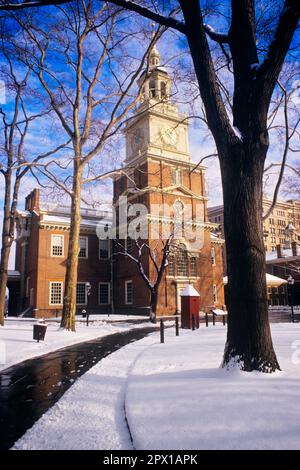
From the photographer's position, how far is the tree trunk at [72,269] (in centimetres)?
1611

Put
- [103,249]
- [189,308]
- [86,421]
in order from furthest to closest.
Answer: [103,249] → [189,308] → [86,421]

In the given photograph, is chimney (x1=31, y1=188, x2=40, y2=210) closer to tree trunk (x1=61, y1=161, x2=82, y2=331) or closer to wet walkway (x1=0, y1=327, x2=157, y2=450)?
tree trunk (x1=61, y1=161, x2=82, y2=331)

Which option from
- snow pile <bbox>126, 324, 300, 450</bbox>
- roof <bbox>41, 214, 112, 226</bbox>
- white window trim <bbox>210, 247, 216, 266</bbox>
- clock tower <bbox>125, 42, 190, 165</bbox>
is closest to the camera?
snow pile <bbox>126, 324, 300, 450</bbox>

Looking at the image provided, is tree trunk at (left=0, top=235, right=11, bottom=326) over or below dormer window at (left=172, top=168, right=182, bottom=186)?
below

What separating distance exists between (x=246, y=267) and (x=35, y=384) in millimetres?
4458

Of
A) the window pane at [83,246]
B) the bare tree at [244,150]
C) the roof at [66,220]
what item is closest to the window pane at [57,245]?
the roof at [66,220]

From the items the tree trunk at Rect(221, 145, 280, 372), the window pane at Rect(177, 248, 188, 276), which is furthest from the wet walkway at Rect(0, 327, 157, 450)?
Result: the window pane at Rect(177, 248, 188, 276)

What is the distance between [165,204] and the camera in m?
32.4

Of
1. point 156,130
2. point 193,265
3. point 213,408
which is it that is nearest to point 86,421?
point 213,408

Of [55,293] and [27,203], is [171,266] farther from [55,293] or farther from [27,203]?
→ [27,203]

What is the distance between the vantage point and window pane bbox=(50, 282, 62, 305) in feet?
101

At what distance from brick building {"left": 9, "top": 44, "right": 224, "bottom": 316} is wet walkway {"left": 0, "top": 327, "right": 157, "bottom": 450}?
20268mm

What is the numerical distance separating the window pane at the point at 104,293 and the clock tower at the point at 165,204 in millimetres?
1100
